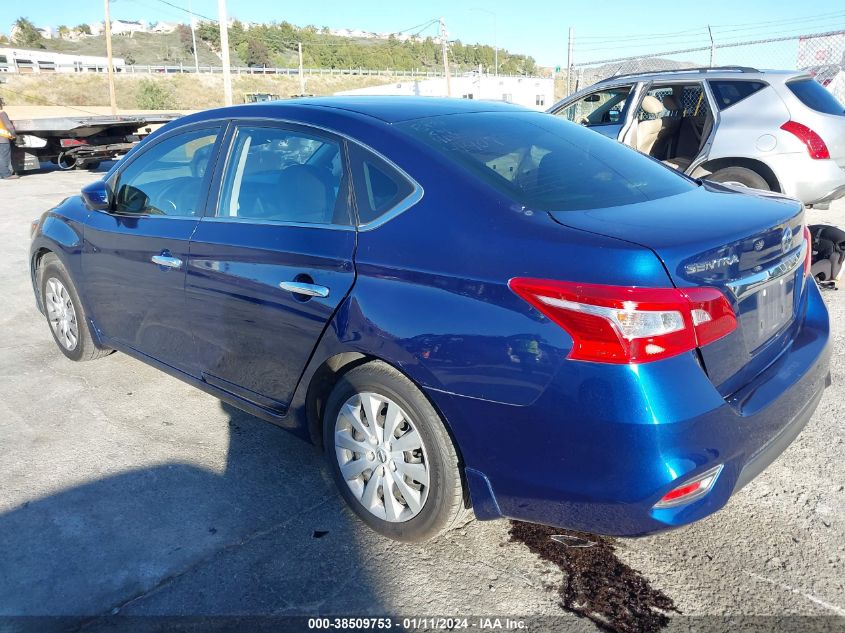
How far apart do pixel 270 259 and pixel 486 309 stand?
1.11 m

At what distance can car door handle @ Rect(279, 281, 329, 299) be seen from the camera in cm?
269

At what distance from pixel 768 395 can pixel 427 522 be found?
4.19ft

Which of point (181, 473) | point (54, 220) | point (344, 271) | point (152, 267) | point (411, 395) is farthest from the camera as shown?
point (54, 220)

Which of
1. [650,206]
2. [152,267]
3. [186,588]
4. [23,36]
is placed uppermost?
[23,36]

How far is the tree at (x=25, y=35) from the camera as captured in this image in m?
113

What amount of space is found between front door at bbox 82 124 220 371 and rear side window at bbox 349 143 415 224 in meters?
1.01

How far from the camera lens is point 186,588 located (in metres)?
2.54

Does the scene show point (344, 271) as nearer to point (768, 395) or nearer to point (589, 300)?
point (589, 300)

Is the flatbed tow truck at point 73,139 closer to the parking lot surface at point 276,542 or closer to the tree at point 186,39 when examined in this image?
the parking lot surface at point 276,542

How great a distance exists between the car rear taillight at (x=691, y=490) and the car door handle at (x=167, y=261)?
243 cm

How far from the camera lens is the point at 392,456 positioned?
2.64 metres

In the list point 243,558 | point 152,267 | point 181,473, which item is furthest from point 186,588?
point 152,267

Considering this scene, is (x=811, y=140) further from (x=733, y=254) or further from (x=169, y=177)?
(x=169, y=177)

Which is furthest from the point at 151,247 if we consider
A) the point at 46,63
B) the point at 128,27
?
the point at 128,27
